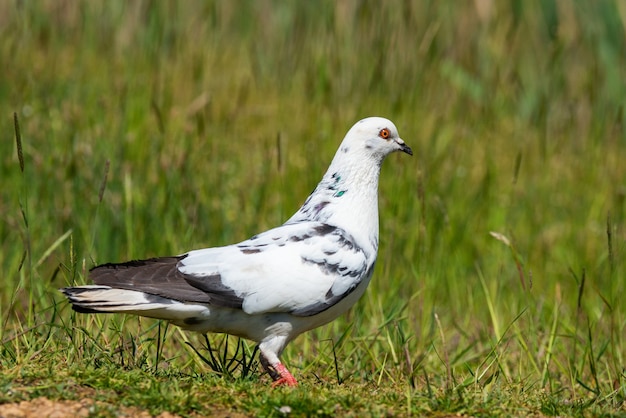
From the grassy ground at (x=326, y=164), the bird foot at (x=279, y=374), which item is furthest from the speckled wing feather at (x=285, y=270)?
the grassy ground at (x=326, y=164)

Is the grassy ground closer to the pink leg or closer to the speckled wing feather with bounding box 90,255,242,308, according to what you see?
the pink leg

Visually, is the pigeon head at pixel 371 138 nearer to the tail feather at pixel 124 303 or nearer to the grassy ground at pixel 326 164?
the grassy ground at pixel 326 164

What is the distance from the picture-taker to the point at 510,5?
903 cm

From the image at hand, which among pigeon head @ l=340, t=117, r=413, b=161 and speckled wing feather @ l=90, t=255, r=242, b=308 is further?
pigeon head @ l=340, t=117, r=413, b=161

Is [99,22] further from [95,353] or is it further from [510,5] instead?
[95,353]

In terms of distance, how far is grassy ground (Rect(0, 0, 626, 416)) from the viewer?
490cm

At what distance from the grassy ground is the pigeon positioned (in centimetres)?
25

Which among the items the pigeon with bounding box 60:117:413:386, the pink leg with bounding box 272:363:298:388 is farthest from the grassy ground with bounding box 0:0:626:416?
the pigeon with bounding box 60:117:413:386

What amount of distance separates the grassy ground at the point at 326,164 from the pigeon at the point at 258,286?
245 millimetres

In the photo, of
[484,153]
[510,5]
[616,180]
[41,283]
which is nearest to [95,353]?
[41,283]

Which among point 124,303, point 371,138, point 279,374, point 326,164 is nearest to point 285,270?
point 279,374

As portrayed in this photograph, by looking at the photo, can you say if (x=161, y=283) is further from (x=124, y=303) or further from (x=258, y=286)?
(x=258, y=286)

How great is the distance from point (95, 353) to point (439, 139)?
429 cm

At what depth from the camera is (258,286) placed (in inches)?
176
